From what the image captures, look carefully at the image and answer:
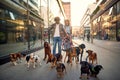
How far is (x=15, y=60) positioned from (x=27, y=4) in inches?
245

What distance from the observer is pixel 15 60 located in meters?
8.48

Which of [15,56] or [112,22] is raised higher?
[112,22]

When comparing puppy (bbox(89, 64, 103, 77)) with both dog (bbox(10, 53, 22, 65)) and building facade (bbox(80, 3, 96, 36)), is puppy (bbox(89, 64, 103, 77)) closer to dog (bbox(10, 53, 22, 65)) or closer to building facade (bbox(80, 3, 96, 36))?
dog (bbox(10, 53, 22, 65))

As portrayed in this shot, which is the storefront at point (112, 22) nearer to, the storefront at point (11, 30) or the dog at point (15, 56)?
the storefront at point (11, 30)

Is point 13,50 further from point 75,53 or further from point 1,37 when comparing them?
point 75,53

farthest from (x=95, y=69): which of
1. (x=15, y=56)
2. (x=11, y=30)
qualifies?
(x=11, y=30)

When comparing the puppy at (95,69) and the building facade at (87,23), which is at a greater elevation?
the building facade at (87,23)

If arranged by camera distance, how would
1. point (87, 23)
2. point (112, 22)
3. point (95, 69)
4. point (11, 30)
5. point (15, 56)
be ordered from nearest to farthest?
point (95, 69), point (15, 56), point (11, 30), point (112, 22), point (87, 23)

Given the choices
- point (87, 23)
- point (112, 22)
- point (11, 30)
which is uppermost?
point (87, 23)

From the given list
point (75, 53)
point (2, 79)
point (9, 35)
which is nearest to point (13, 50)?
point (9, 35)

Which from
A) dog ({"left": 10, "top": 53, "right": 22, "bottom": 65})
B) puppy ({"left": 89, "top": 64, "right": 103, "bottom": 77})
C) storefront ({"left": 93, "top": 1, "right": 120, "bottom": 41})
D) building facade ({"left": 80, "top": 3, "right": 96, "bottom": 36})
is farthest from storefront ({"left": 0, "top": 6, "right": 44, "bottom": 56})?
building facade ({"left": 80, "top": 3, "right": 96, "bottom": 36})

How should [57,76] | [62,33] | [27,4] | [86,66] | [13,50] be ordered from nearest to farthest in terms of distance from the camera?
1. [86,66]
2. [57,76]
3. [62,33]
4. [13,50]
5. [27,4]

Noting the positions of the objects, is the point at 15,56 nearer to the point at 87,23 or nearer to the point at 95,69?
the point at 95,69

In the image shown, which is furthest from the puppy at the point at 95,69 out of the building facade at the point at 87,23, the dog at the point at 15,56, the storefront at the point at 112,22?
the building facade at the point at 87,23
